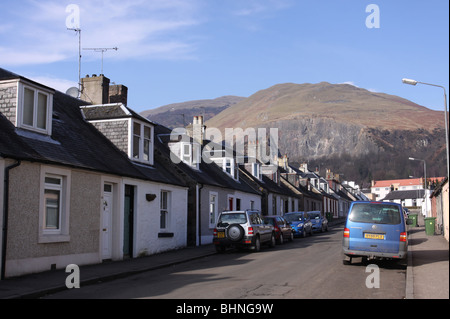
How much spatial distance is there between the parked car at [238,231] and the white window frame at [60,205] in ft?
24.7

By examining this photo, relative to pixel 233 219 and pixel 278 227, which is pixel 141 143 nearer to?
pixel 233 219

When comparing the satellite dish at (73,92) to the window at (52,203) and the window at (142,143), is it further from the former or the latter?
the window at (52,203)

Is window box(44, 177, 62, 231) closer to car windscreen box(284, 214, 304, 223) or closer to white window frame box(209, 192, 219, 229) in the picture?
white window frame box(209, 192, 219, 229)

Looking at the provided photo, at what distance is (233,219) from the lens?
20516 mm

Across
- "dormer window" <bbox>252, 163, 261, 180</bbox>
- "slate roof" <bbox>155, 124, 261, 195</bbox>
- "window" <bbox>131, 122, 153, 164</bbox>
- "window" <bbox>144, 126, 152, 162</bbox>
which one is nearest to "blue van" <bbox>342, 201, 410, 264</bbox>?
"window" <bbox>131, 122, 153, 164</bbox>

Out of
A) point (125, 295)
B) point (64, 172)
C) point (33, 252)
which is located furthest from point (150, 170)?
point (125, 295)

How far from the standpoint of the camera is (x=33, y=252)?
41.6 feet

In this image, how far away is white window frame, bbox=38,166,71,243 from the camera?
13109mm

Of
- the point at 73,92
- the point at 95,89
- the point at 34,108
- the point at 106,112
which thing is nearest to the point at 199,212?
the point at 106,112

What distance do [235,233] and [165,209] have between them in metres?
3.44

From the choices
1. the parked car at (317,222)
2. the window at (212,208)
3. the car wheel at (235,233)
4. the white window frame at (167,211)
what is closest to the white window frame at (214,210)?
the window at (212,208)

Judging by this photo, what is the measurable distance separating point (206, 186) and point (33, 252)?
12.8 m
